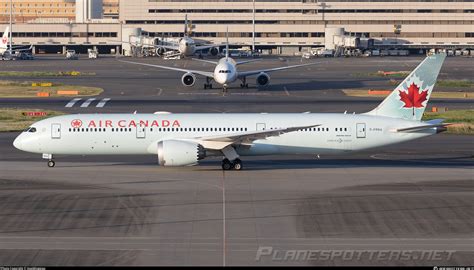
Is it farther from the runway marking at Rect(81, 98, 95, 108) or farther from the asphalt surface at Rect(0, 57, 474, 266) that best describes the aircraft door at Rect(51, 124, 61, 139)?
the runway marking at Rect(81, 98, 95, 108)

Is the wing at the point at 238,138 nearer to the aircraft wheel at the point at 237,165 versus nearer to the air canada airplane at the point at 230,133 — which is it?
the air canada airplane at the point at 230,133

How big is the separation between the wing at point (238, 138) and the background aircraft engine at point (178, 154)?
36.1 inches

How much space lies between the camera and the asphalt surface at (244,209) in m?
31.9

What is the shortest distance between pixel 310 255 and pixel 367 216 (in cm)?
744

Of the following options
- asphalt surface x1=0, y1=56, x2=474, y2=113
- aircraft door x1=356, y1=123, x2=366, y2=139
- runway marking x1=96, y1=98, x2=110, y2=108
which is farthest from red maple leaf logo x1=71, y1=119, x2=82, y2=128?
runway marking x1=96, y1=98, x2=110, y2=108

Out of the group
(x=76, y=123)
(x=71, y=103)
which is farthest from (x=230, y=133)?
(x=71, y=103)

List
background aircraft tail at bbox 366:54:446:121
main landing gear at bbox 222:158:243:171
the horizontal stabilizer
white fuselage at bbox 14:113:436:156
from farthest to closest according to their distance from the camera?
background aircraft tail at bbox 366:54:446:121 → main landing gear at bbox 222:158:243:171 → white fuselage at bbox 14:113:436:156 → the horizontal stabilizer

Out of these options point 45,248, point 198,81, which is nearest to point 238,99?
point 198,81

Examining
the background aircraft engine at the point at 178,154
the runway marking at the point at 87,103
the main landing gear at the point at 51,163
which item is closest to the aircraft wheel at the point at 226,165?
the background aircraft engine at the point at 178,154

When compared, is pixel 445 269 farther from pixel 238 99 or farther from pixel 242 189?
pixel 238 99

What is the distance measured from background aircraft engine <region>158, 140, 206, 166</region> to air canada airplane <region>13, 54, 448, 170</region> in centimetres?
88

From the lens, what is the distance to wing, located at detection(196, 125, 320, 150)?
48719 mm

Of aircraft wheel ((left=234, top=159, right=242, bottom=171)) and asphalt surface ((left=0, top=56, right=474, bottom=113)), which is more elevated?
asphalt surface ((left=0, top=56, right=474, bottom=113))

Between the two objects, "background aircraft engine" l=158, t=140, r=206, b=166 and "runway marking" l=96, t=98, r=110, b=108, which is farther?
"runway marking" l=96, t=98, r=110, b=108
